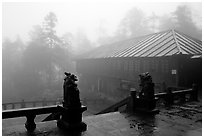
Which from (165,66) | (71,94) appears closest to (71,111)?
(71,94)

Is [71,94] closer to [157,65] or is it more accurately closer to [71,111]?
[71,111]

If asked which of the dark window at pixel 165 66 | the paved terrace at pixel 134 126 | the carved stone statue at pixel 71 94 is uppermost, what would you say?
the dark window at pixel 165 66

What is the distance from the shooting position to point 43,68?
39.1 m

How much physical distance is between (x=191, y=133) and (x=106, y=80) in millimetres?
21983

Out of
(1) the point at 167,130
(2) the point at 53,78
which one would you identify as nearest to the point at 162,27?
(2) the point at 53,78

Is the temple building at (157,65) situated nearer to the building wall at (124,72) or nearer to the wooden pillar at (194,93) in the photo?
the building wall at (124,72)

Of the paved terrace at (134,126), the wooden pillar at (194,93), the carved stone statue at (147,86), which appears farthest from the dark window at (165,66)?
the carved stone statue at (147,86)

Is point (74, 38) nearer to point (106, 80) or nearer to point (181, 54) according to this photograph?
point (106, 80)

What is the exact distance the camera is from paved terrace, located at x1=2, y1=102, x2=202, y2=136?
22.1 ft

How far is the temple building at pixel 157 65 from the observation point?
18406mm

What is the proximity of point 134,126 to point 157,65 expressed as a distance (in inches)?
517

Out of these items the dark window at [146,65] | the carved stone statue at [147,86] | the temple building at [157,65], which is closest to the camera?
the carved stone statue at [147,86]

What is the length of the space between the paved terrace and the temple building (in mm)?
9372

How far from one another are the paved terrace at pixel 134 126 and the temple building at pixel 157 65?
9.37 metres
